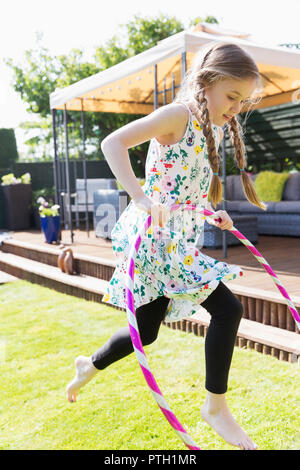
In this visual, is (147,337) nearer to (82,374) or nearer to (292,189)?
(82,374)

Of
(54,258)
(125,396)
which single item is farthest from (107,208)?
(125,396)

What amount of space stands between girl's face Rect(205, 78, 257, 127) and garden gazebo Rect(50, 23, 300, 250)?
2295mm

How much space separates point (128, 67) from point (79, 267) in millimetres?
2135

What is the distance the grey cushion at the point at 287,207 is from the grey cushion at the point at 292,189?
442 mm

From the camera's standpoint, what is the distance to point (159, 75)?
239 inches

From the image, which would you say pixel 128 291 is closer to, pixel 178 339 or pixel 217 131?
pixel 217 131

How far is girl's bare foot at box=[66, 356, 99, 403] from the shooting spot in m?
1.88

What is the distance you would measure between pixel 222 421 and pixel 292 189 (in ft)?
16.9

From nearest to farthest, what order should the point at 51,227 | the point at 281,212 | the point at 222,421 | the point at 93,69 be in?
1. the point at 222,421
2. the point at 281,212
3. the point at 51,227
4. the point at 93,69

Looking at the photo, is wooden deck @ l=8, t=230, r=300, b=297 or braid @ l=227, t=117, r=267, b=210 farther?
wooden deck @ l=8, t=230, r=300, b=297

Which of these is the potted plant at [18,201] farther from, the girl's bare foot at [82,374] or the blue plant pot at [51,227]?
the girl's bare foot at [82,374]

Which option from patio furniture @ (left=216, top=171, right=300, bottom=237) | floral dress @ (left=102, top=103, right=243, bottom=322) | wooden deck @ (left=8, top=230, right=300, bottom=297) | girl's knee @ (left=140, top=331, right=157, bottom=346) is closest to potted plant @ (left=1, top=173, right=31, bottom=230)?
wooden deck @ (left=8, top=230, right=300, bottom=297)

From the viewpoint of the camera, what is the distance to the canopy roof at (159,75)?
13.3 feet

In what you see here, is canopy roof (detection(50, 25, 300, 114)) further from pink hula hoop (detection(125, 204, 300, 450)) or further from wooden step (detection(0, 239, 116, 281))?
pink hula hoop (detection(125, 204, 300, 450))
